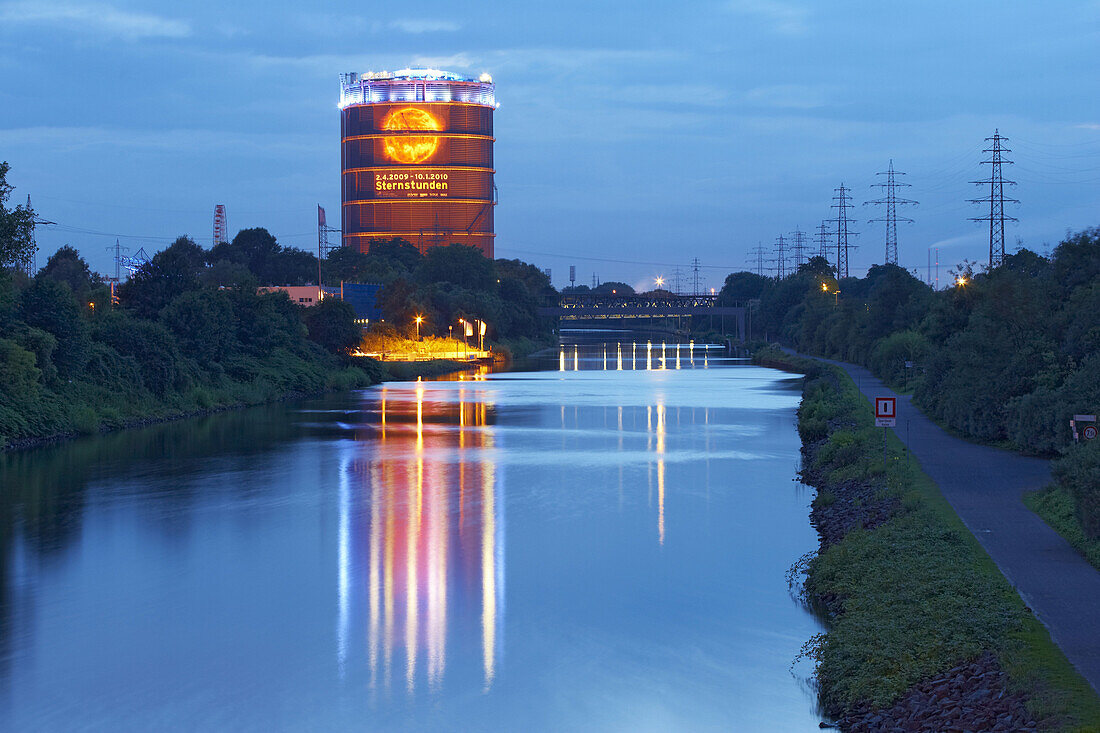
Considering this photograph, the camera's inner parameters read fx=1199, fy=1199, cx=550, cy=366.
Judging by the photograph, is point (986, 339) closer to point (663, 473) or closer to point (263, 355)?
point (663, 473)

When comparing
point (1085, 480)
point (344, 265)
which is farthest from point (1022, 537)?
point (344, 265)

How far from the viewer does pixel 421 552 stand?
24609 millimetres

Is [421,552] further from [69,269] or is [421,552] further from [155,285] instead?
[69,269]

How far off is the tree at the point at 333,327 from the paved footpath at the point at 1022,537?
188ft

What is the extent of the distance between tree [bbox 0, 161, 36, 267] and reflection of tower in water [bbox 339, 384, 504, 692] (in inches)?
559

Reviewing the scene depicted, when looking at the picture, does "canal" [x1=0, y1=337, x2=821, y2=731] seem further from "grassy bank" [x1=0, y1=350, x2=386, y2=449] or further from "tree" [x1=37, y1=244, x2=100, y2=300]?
"tree" [x1=37, y1=244, x2=100, y2=300]

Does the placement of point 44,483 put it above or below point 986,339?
below

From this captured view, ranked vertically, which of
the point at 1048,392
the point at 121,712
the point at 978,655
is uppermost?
the point at 1048,392

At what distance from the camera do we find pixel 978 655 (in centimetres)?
1327

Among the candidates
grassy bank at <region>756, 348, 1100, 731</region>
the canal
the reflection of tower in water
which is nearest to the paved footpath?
grassy bank at <region>756, 348, 1100, 731</region>

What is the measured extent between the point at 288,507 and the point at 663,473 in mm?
11784

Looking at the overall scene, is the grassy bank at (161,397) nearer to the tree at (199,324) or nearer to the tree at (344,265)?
the tree at (199,324)

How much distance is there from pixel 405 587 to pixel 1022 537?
1047 centimetres

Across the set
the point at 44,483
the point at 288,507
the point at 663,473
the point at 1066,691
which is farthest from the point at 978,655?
the point at 44,483
